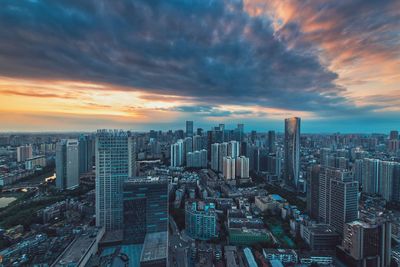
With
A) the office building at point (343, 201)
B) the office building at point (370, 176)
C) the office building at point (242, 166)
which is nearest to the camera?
the office building at point (343, 201)

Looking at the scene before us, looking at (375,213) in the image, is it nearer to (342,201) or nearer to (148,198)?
(342,201)

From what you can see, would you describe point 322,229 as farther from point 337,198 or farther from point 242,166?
point 242,166

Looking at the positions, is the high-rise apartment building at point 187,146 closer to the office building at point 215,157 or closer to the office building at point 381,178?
the office building at point 215,157

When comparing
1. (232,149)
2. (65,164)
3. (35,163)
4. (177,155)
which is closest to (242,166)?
(232,149)

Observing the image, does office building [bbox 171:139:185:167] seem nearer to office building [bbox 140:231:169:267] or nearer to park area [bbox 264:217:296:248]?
park area [bbox 264:217:296:248]


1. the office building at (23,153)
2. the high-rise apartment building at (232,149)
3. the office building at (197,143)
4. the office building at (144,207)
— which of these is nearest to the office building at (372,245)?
the office building at (144,207)
